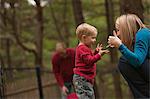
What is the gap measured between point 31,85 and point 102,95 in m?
6.13

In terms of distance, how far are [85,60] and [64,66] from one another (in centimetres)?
324

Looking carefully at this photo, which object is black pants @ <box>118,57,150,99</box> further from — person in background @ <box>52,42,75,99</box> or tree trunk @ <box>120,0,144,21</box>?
person in background @ <box>52,42,75,99</box>

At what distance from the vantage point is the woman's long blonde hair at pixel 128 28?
4672mm

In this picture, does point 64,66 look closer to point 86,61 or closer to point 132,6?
point 132,6

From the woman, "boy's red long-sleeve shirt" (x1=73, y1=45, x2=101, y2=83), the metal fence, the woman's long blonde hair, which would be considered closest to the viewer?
the woman

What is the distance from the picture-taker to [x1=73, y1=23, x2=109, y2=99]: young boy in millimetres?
6086

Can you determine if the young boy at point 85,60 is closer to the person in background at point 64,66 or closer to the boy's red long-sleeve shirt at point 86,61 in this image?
the boy's red long-sleeve shirt at point 86,61

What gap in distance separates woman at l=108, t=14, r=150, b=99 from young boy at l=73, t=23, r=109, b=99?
129 centimetres

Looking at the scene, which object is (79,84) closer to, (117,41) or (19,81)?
(117,41)

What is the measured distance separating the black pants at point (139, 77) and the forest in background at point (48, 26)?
10041 mm

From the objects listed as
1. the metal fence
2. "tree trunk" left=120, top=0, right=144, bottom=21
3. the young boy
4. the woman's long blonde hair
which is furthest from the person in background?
the woman's long blonde hair

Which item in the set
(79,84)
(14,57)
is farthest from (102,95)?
(79,84)

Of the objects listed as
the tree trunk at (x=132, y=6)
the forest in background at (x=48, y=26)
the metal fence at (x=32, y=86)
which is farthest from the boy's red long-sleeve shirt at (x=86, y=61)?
the forest in background at (x=48, y=26)

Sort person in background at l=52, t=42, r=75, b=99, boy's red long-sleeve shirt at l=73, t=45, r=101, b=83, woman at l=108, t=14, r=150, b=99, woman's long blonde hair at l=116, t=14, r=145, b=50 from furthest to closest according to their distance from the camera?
person in background at l=52, t=42, r=75, b=99
boy's red long-sleeve shirt at l=73, t=45, r=101, b=83
woman's long blonde hair at l=116, t=14, r=145, b=50
woman at l=108, t=14, r=150, b=99
